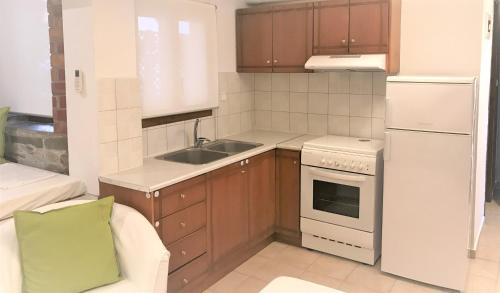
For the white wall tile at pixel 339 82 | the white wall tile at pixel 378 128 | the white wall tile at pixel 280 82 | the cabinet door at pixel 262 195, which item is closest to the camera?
the cabinet door at pixel 262 195

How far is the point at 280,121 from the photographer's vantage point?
443cm

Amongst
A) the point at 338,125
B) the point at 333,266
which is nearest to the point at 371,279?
the point at 333,266

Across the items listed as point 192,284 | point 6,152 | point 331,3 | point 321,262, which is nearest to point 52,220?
point 192,284

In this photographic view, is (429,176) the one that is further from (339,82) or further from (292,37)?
(292,37)

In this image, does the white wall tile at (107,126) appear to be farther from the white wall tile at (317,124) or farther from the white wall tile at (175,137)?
the white wall tile at (317,124)

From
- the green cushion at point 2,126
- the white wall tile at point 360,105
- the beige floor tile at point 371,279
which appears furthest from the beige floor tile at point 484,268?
the green cushion at point 2,126

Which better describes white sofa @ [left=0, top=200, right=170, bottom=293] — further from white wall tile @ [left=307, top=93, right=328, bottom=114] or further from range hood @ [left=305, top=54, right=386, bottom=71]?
white wall tile @ [left=307, top=93, right=328, bottom=114]

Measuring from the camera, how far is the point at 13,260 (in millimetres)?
2217

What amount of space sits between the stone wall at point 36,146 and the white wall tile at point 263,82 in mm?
2001

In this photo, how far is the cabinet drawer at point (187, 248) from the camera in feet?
9.35

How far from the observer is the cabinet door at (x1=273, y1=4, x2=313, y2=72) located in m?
3.82

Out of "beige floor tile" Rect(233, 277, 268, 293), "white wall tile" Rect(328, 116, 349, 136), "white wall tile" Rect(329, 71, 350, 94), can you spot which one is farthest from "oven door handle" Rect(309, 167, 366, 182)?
"beige floor tile" Rect(233, 277, 268, 293)

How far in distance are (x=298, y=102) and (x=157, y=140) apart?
1.47 metres

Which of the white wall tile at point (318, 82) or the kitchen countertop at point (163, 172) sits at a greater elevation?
the white wall tile at point (318, 82)
